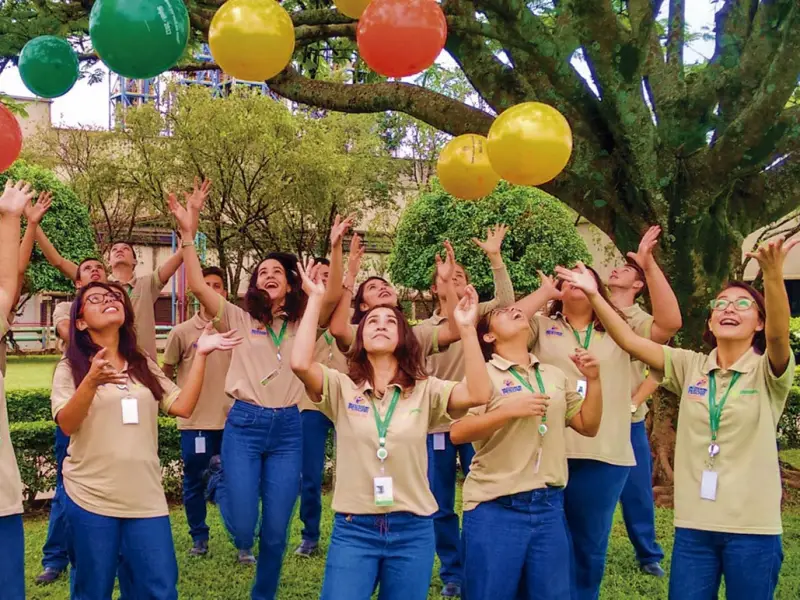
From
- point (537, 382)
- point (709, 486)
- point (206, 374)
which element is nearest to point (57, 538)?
point (206, 374)

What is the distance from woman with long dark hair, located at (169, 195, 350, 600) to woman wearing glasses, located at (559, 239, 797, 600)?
1.95 meters

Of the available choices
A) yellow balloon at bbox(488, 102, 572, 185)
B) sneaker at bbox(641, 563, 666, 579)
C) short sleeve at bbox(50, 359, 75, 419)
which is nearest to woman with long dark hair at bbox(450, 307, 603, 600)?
yellow balloon at bbox(488, 102, 572, 185)

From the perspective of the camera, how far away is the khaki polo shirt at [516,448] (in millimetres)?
3363

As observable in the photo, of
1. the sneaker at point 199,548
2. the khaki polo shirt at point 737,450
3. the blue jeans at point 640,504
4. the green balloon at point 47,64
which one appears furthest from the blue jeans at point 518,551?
the green balloon at point 47,64

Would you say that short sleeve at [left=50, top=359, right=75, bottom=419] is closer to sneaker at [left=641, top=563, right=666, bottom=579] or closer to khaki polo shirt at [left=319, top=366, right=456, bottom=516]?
khaki polo shirt at [left=319, top=366, right=456, bottom=516]

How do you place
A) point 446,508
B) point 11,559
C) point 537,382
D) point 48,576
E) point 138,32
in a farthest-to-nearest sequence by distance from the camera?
point 48,576 → point 446,508 → point 138,32 → point 537,382 → point 11,559

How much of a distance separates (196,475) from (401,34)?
348cm

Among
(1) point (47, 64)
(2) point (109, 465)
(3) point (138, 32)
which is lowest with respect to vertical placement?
(2) point (109, 465)

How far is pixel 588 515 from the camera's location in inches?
156

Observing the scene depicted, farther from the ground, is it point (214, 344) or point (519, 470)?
point (214, 344)

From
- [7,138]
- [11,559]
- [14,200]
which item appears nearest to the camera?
[11,559]

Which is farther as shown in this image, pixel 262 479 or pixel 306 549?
pixel 306 549

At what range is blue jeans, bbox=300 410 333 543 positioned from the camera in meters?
5.82

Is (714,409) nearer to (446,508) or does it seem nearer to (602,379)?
(602,379)
